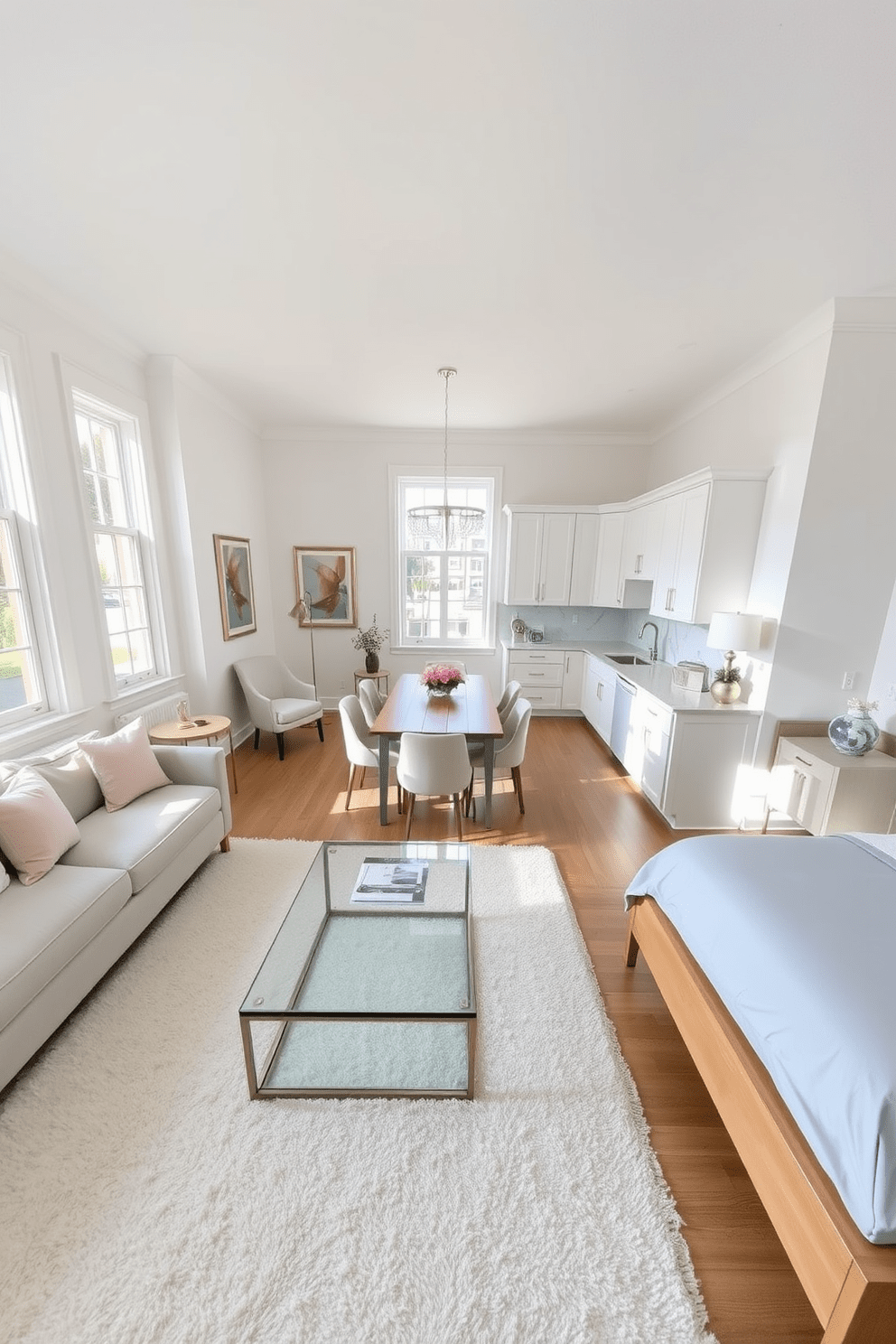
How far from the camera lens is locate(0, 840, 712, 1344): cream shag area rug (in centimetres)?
113

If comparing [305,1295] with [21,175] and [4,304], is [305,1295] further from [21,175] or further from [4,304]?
[4,304]

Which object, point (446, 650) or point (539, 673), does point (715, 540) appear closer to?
point (539, 673)

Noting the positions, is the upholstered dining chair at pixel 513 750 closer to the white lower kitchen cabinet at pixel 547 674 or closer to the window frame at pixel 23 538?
the white lower kitchen cabinet at pixel 547 674

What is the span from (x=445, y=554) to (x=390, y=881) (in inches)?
159

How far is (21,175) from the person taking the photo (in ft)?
5.90

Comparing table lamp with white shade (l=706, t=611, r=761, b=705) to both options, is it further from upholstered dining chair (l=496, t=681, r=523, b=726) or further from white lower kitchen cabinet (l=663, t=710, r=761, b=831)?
upholstered dining chair (l=496, t=681, r=523, b=726)

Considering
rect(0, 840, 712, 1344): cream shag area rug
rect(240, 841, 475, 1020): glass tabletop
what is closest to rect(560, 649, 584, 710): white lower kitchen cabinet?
rect(240, 841, 475, 1020): glass tabletop

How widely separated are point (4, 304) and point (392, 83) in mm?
2220

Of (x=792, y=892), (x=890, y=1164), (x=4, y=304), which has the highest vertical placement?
(x=4, y=304)

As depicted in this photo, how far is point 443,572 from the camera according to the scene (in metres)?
5.55

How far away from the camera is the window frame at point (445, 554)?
5250 millimetres

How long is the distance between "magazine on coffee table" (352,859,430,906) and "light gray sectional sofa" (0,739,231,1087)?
3.07 ft

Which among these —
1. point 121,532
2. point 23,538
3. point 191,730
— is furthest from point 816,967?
point 121,532

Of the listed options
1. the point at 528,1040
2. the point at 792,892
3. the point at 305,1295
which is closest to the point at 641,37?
the point at 792,892
